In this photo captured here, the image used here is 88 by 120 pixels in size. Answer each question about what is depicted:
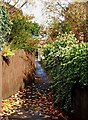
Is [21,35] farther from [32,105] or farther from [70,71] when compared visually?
[70,71]

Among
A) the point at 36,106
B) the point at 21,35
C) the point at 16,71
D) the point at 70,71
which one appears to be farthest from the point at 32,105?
the point at 21,35

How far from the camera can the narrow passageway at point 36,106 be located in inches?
213

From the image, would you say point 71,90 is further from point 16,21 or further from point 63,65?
point 16,21

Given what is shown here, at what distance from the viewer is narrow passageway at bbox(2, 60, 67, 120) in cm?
541

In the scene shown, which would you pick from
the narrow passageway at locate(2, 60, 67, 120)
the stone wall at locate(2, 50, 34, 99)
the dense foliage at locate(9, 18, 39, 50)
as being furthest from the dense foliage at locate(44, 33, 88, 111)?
the dense foliage at locate(9, 18, 39, 50)

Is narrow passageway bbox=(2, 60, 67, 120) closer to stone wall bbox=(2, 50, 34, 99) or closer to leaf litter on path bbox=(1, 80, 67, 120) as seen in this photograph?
leaf litter on path bbox=(1, 80, 67, 120)


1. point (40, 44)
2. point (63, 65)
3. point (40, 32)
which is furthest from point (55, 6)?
point (63, 65)

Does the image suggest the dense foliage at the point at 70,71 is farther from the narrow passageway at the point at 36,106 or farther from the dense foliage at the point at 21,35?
the dense foliage at the point at 21,35

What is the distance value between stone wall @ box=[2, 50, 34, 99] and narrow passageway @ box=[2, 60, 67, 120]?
35 centimetres

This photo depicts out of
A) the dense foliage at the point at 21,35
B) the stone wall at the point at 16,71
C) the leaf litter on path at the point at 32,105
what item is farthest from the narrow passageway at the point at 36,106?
the dense foliage at the point at 21,35

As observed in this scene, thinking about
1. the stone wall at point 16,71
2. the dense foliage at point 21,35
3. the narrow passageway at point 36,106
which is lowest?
the narrow passageway at point 36,106

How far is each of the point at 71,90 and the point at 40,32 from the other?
6.94m

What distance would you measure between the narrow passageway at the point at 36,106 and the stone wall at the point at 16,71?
0.35 metres

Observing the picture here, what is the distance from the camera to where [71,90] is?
15.9 ft
